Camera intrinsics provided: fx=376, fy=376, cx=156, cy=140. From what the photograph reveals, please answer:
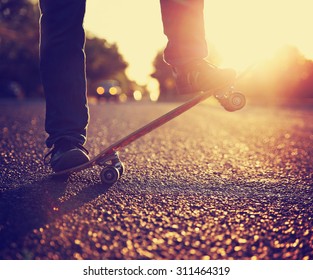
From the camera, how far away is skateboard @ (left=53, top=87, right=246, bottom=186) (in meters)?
1.86

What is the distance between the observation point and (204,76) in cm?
210

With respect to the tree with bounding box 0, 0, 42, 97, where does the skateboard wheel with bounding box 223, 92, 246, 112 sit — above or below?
below

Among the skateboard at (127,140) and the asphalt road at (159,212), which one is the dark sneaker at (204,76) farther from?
the asphalt road at (159,212)

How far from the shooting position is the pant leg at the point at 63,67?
6.28ft

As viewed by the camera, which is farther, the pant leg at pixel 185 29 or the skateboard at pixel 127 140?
A: the pant leg at pixel 185 29

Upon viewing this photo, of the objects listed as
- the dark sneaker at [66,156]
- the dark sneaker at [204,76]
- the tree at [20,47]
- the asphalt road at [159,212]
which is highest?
the tree at [20,47]

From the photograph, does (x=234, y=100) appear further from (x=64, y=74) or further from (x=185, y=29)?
(x=64, y=74)

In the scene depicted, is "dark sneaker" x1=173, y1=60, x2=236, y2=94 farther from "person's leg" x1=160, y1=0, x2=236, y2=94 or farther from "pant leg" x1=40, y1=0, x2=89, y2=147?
"pant leg" x1=40, y1=0, x2=89, y2=147

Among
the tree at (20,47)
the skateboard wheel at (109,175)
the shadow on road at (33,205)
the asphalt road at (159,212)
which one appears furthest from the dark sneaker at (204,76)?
the tree at (20,47)

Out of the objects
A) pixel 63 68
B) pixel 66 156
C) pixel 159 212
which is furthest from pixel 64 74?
pixel 159 212

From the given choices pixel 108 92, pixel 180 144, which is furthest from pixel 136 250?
pixel 108 92

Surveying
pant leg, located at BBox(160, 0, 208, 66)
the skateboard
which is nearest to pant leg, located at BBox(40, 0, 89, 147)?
the skateboard

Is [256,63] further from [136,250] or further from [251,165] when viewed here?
[136,250]

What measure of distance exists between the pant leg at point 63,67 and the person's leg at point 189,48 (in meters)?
0.52
